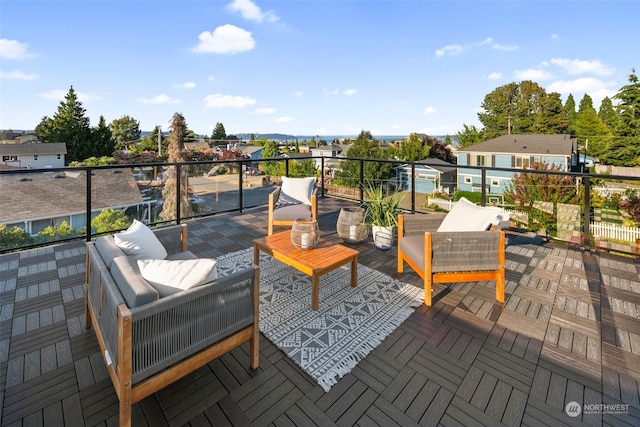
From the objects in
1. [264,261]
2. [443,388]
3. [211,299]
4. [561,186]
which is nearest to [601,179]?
[561,186]

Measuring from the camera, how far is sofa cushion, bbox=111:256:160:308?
1320 millimetres

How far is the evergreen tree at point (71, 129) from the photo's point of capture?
104 feet

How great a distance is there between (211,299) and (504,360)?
176cm

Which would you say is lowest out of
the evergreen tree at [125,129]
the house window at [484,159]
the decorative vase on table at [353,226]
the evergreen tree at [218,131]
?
the decorative vase on table at [353,226]

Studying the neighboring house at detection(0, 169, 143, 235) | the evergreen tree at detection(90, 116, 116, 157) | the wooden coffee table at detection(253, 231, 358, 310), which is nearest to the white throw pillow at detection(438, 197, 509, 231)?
the wooden coffee table at detection(253, 231, 358, 310)

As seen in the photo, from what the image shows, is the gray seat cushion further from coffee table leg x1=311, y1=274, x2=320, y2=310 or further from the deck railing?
coffee table leg x1=311, y1=274, x2=320, y2=310

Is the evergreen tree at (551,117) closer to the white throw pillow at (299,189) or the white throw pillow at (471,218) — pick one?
the white throw pillow at (299,189)

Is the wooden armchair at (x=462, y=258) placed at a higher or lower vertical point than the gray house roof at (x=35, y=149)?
lower

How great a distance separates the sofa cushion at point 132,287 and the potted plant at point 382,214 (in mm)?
2804

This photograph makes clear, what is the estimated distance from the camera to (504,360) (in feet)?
6.08

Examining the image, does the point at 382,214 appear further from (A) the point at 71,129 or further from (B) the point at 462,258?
(A) the point at 71,129

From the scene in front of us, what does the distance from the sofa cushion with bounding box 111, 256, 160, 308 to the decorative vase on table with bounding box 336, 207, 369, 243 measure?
2733 mm

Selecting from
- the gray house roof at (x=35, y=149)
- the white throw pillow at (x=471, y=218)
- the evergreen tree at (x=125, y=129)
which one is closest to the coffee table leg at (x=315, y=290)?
the white throw pillow at (x=471, y=218)

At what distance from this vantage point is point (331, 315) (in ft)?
7.66
